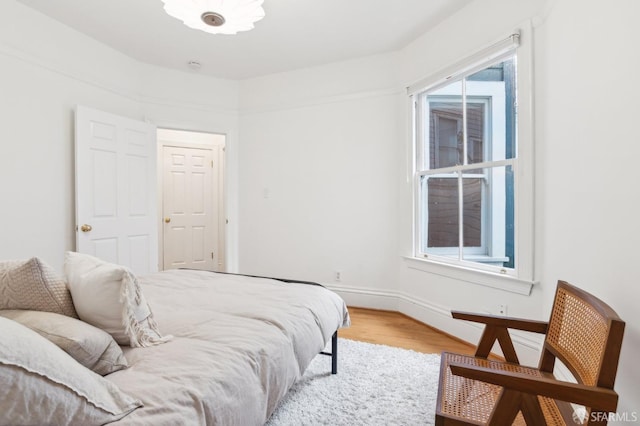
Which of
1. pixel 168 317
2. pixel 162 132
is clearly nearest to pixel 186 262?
pixel 162 132

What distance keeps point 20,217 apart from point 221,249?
3.09 meters

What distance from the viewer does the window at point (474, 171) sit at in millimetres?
2402

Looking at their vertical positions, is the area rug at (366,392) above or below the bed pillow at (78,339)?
below

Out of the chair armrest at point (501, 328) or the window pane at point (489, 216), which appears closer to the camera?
the chair armrest at point (501, 328)

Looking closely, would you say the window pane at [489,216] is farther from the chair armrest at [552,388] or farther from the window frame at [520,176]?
the chair armrest at [552,388]

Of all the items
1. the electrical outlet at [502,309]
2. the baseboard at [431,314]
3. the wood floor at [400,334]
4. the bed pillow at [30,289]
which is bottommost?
the wood floor at [400,334]

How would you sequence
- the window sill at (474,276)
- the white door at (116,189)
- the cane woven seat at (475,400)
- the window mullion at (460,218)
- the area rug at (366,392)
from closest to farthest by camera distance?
1. the cane woven seat at (475,400)
2. the area rug at (366,392)
3. the window sill at (474,276)
4. the window mullion at (460,218)
5. the white door at (116,189)

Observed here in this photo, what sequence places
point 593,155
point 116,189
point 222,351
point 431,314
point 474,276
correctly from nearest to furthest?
point 222,351
point 593,155
point 474,276
point 431,314
point 116,189

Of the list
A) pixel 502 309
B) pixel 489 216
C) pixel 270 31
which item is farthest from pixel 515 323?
pixel 270 31

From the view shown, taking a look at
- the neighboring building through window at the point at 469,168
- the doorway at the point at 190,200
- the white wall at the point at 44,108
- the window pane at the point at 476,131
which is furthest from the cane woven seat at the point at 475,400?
the doorway at the point at 190,200

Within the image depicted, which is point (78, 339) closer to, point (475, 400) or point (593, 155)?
point (475, 400)

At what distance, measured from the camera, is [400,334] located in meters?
2.89

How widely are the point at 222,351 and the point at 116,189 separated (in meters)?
2.90

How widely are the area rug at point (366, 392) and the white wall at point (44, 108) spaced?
252 cm
